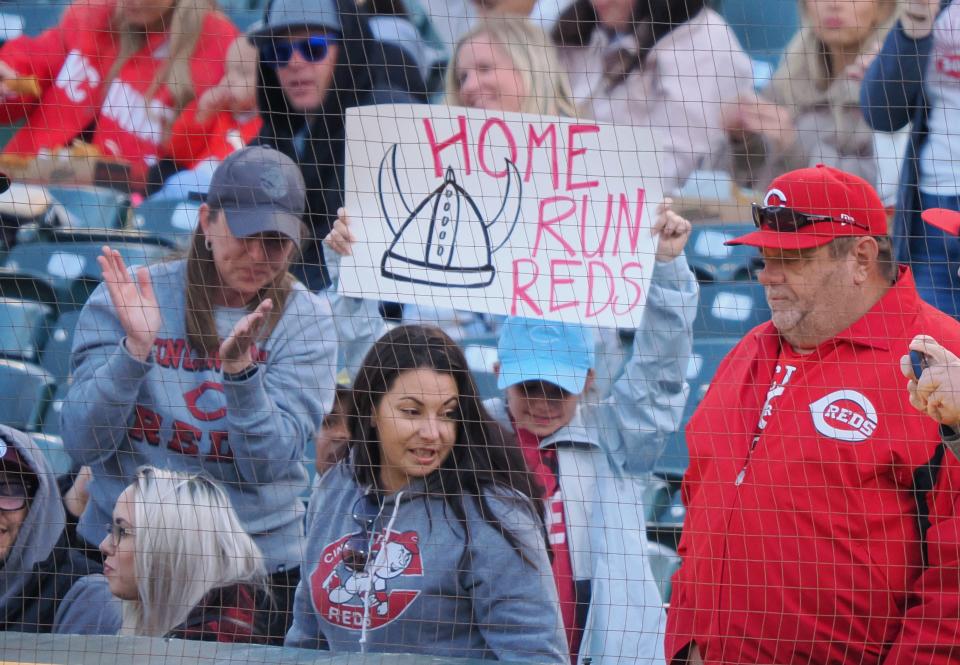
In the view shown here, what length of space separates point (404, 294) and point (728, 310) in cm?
93

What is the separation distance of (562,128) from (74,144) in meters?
1.49

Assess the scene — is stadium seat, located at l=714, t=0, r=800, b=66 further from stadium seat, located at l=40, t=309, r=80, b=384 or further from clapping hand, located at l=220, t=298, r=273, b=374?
stadium seat, located at l=40, t=309, r=80, b=384

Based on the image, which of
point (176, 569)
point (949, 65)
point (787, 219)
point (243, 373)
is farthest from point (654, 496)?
point (949, 65)

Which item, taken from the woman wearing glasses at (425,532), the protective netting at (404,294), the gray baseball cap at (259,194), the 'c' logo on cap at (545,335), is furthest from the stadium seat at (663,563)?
the gray baseball cap at (259,194)

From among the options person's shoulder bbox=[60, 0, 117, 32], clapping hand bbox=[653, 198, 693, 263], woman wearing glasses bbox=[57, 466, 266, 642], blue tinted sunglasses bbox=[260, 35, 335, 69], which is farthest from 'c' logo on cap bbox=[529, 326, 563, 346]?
person's shoulder bbox=[60, 0, 117, 32]

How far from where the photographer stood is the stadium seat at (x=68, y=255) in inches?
144

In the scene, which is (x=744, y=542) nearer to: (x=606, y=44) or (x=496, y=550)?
(x=496, y=550)

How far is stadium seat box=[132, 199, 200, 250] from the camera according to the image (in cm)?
358

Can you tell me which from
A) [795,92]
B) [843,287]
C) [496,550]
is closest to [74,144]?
[496,550]

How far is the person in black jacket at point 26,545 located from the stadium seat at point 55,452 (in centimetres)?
17

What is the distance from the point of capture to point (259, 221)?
10.5 ft

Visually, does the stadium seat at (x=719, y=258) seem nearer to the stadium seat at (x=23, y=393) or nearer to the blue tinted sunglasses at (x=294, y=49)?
the blue tinted sunglasses at (x=294, y=49)

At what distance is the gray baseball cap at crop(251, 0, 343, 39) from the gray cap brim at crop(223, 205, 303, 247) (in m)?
0.60

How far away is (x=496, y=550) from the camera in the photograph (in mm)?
2805
